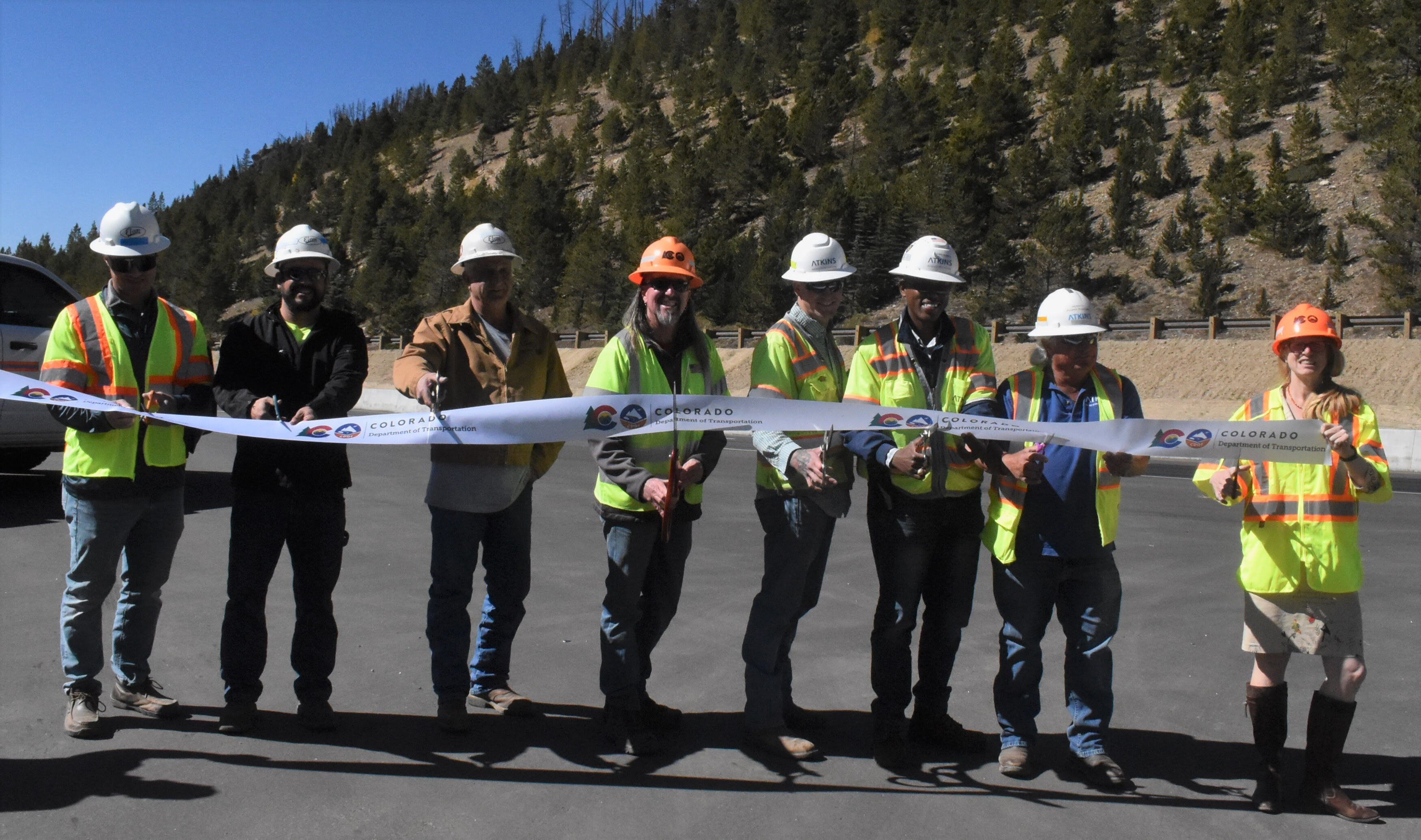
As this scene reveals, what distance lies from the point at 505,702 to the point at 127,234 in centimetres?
268

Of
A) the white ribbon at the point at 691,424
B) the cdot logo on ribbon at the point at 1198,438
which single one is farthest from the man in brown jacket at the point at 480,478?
the cdot logo on ribbon at the point at 1198,438

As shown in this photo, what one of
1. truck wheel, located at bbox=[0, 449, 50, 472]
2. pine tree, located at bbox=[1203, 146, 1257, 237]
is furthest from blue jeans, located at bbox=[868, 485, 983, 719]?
pine tree, located at bbox=[1203, 146, 1257, 237]

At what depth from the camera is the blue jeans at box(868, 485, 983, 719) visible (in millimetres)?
4590

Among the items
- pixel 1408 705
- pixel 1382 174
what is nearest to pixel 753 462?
pixel 1408 705

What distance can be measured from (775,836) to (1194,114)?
59850mm

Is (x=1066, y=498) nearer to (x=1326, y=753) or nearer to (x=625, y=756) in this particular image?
(x=1326, y=753)

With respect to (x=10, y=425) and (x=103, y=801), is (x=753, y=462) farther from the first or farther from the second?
(x=103, y=801)

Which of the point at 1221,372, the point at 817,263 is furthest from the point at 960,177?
the point at 817,263

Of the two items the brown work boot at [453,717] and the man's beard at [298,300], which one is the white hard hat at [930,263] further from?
the brown work boot at [453,717]

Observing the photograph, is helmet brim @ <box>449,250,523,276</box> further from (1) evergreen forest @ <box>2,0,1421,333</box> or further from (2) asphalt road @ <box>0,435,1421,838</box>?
(1) evergreen forest @ <box>2,0,1421,333</box>

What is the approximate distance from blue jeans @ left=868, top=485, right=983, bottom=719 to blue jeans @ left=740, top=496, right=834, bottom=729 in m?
0.27

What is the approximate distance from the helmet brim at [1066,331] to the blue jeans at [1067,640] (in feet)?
3.02

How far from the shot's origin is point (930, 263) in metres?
4.59

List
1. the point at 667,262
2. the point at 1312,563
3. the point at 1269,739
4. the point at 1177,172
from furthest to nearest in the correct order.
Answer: the point at 1177,172
the point at 667,262
the point at 1269,739
the point at 1312,563
